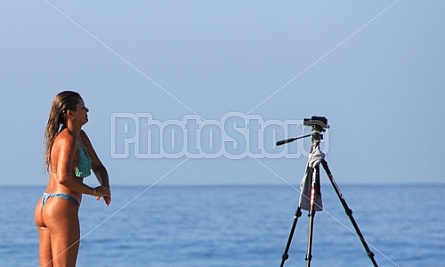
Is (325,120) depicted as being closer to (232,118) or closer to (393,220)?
(232,118)

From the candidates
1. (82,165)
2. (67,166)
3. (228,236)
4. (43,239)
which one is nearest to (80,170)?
(82,165)

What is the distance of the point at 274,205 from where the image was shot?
95.7ft

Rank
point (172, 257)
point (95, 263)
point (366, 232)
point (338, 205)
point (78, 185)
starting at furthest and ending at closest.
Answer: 1. point (338, 205)
2. point (366, 232)
3. point (172, 257)
4. point (95, 263)
5. point (78, 185)

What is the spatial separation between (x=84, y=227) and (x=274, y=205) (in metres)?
9.89

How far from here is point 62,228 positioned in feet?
14.4

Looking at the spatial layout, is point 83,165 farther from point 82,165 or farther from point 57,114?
point 57,114

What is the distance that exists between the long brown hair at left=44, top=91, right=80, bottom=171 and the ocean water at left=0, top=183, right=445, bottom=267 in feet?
30.5

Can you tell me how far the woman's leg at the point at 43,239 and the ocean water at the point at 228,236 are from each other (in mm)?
9148

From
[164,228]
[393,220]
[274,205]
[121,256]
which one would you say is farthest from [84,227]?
[274,205]

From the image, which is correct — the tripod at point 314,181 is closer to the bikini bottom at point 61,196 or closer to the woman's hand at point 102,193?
the woman's hand at point 102,193

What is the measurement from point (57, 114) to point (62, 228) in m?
0.51

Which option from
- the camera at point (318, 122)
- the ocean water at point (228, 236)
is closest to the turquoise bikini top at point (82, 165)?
the camera at point (318, 122)

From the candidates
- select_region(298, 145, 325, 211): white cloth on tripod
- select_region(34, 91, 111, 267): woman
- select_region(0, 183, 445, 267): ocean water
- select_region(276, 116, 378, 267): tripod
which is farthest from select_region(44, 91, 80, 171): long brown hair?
select_region(0, 183, 445, 267): ocean water

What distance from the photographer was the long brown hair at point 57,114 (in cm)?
439
